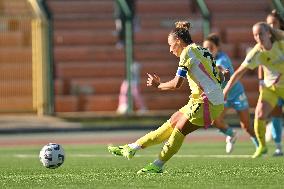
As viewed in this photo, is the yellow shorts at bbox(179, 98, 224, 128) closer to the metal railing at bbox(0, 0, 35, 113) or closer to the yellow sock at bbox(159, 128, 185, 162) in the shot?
the yellow sock at bbox(159, 128, 185, 162)

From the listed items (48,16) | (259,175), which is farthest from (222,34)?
(259,175)

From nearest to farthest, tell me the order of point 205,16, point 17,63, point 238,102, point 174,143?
point 174,143, point 238,102, point 205,16, point 17,63

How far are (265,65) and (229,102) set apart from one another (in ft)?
6.59

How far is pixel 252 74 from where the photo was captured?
100.0 ft

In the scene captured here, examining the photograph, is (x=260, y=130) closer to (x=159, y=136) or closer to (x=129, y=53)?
(x=159, y=136)

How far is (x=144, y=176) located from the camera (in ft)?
37.1

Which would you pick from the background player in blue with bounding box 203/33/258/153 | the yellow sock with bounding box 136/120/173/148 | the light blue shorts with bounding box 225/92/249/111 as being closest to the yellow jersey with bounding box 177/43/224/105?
the yellow sock with bounding box 136/120/173/148

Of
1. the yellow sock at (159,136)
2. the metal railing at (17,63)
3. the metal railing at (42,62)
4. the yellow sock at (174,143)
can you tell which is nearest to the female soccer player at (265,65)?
the yellow sock at (159,136)

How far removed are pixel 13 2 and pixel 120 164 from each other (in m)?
17.2

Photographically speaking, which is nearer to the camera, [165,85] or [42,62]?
[165,85]

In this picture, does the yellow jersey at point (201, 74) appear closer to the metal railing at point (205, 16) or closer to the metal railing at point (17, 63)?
the metal railing at point (205, 16)

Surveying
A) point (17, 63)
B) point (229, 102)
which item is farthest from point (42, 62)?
point (229, 102)

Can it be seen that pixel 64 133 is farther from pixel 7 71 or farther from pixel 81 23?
pixel 81 23

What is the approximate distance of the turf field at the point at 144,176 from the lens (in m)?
10.4
